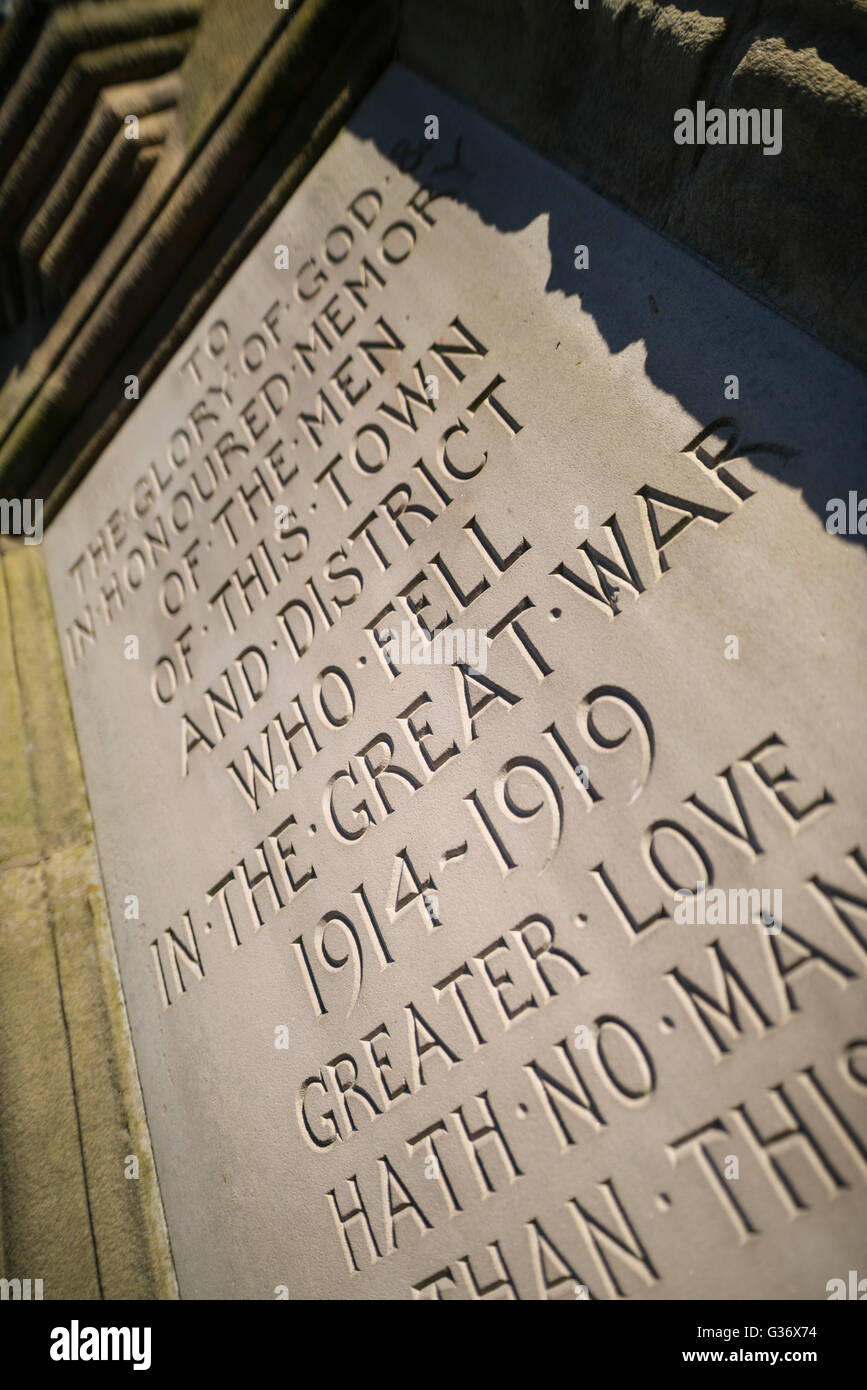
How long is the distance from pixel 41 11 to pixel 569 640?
403 centimetres

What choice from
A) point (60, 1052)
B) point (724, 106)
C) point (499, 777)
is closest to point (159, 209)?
point (724, 106)

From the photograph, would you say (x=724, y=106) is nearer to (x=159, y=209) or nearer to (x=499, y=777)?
(x=499, y=777)

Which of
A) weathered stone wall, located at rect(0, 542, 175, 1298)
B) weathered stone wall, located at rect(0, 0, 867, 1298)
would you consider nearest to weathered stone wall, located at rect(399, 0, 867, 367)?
weathered stone wall, located at rect(0, 0, 867, 1298)

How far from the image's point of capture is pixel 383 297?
306 cm

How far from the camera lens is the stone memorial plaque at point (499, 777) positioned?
6.05ft

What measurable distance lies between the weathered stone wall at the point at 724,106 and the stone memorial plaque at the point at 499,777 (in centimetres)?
11

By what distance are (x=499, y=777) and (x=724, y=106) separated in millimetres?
1908

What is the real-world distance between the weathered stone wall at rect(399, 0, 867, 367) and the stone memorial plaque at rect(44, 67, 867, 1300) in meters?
0.11

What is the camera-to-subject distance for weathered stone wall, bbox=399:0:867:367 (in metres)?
1.93

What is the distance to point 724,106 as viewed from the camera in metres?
2.13

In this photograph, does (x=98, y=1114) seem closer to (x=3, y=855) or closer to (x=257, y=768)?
(x=3, y=855)

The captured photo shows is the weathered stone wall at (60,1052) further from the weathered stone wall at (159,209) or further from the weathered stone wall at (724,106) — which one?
the weathered stone wall at (724,106)
